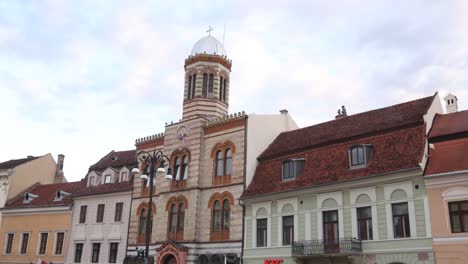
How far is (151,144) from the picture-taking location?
3938cm

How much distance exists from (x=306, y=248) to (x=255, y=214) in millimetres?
4635

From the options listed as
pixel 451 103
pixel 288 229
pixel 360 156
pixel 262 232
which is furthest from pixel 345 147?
pixel 451 103

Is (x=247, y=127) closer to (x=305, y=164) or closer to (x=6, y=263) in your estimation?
(x=305, y=164)

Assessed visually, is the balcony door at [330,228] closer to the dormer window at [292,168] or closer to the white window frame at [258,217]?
the dormer window at [292,168]

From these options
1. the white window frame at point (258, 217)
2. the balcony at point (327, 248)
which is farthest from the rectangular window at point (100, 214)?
the balcony at point (327, 248)

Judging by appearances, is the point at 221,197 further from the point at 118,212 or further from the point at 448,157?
the point at 448,157

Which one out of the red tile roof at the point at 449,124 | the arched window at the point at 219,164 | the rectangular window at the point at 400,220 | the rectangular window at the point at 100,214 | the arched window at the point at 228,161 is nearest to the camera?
the rectangular window at the point at 400,220

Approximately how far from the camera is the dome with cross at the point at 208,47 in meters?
39.0

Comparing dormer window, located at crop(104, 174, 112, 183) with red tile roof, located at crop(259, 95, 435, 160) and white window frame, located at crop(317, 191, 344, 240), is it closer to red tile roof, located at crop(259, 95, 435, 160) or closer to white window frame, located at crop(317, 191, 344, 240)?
red tile roof, located at crop(259, 95, 435, 160)

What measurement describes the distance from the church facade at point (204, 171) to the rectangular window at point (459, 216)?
41.8 feet

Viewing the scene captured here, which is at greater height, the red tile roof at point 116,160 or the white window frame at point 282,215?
the red tile roof at point 116,160

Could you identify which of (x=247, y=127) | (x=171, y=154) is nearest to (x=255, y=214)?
(x=247, y=127)

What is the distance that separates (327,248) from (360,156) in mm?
5100

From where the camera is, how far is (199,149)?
34.9m
